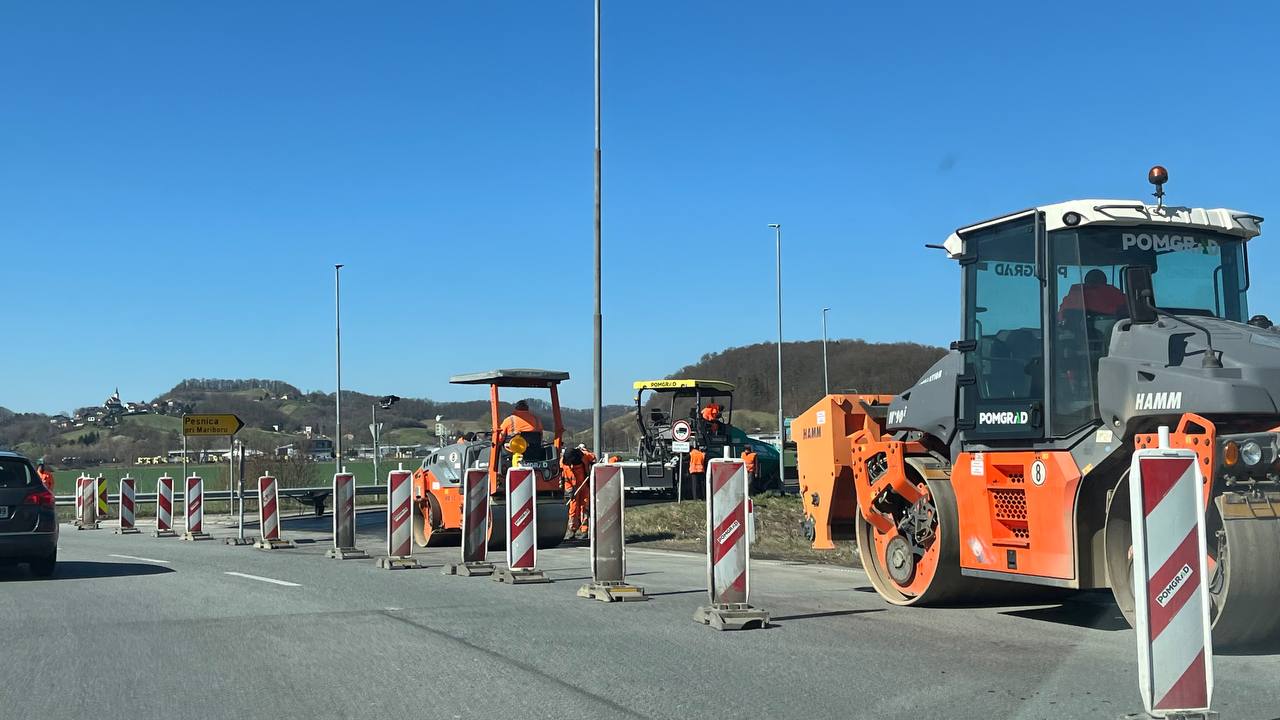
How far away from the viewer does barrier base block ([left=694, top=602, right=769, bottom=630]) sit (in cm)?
923

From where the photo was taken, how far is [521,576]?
12.9 m

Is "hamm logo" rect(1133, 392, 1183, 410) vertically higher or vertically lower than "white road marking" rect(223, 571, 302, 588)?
higher

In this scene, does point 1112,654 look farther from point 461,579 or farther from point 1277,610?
point 461,579

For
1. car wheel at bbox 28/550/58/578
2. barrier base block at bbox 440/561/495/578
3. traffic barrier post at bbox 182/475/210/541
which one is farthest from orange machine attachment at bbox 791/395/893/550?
traffic barrier post at bbox 182/475/210/541

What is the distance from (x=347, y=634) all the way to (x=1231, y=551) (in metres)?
6.33

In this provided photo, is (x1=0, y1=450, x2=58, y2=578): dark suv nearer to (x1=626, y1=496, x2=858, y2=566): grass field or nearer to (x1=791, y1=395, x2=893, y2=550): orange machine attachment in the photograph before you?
(x1=791, y1=395, x2=893, y2=550): orange machine attachment

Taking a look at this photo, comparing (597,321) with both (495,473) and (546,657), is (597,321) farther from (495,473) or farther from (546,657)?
(546,657)

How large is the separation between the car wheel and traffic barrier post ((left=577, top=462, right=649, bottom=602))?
6.91 metres

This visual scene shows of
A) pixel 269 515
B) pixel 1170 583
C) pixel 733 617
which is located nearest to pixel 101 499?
pixel 269 515

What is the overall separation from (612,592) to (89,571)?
7.82 metres

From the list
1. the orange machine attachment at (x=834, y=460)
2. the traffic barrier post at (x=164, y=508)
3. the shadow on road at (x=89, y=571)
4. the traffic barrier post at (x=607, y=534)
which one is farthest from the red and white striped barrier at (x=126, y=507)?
the orange machine attachment at (x=834, y=460)

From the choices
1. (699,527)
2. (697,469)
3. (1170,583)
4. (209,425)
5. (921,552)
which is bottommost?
(699,527)

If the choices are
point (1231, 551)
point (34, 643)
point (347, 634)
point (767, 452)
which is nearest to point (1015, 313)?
point (1231, 551)

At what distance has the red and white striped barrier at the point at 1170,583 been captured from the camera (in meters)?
5.62
